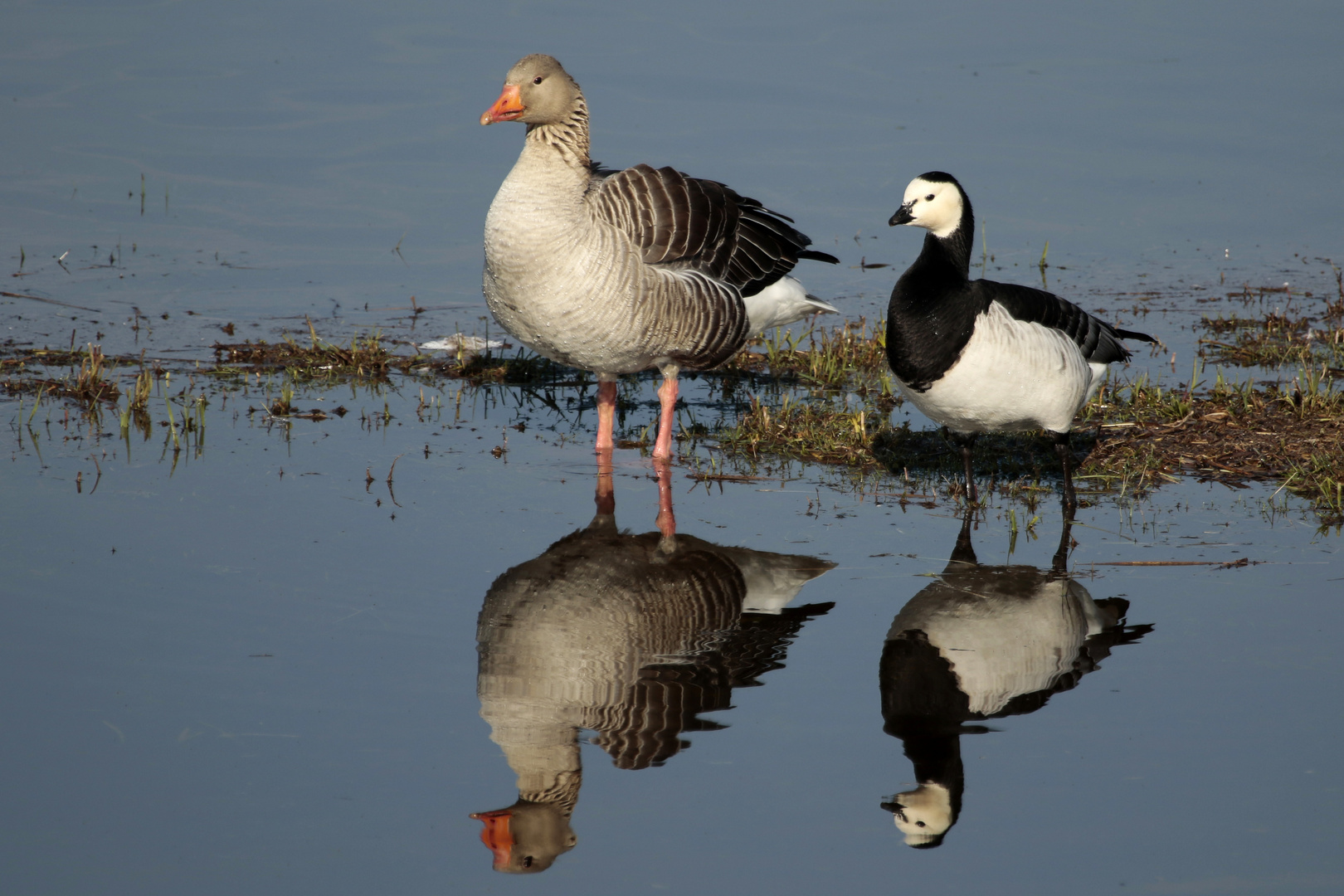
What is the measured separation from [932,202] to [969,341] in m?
0.80

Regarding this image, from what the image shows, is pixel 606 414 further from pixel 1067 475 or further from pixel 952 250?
pixel 1067 475

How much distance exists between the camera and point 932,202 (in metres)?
6.99

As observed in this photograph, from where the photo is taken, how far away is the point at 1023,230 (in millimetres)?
12867

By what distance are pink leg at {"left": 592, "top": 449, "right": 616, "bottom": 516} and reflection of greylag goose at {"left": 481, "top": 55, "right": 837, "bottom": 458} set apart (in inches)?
5.9

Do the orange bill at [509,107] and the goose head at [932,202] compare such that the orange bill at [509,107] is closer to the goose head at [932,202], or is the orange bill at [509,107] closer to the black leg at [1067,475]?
the goose head at [932,202]

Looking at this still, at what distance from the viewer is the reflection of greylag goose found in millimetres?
7621

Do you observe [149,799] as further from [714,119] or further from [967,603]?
[714,119]

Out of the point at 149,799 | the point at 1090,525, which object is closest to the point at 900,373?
the point at 1090,525

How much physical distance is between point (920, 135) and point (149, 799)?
39.9ft

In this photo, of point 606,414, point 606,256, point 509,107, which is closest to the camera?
point 606,256

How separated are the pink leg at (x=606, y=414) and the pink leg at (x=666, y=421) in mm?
303

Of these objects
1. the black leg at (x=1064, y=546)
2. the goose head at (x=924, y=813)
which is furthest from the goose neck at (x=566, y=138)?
the goose head at (x=924, y=813)

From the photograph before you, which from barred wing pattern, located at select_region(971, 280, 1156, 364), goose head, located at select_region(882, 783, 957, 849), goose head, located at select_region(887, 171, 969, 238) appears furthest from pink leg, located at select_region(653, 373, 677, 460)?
goose head, located at select_region(882, 783, 957, 849)

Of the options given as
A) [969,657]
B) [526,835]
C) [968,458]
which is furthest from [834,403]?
[526,835]
